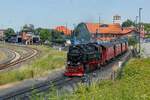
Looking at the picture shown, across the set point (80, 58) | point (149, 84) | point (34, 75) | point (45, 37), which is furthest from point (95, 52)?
point (45, 37)

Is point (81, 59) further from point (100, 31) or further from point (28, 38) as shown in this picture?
point (100, 31)

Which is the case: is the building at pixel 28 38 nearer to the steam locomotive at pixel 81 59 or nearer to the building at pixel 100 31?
the building at pixel 100 31

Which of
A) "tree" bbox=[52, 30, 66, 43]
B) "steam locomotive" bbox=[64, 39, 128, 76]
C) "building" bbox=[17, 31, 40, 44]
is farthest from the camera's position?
"building" bbox=[17, 31, 40, 44]

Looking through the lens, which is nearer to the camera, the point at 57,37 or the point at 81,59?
the point at 81,59

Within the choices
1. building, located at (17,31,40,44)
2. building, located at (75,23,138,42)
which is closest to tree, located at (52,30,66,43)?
building, located at (75,23,138,42)

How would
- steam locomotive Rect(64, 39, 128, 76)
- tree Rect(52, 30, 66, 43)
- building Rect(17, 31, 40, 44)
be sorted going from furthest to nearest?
building Rect(17, 31, 40, 44), tree Rect(52, 30, 66, 43), steam locomotive Rect(64, 39, 128, 76)

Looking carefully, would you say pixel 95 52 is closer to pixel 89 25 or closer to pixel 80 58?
pixel 80 58

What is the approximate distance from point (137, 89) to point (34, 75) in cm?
3884

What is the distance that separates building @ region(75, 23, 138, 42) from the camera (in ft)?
572

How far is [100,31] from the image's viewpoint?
18500cm

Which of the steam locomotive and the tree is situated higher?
the steam locomotive

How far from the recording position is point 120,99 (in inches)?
457

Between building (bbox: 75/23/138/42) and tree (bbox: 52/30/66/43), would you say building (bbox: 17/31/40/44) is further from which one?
building (bbox: 75/23/138/42)

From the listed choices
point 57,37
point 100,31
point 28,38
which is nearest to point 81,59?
point 57,37
